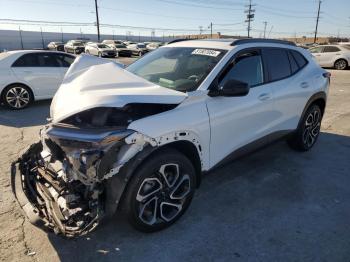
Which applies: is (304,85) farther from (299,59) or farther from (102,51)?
(102,51)

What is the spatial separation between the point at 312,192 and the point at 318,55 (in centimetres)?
1938

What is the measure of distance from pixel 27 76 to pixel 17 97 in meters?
0.61

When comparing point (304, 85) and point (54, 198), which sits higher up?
point (304, 85)

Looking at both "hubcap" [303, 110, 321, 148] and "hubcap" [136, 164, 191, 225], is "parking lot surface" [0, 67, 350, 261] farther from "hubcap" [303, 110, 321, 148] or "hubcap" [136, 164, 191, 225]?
"hubcap" [303, 110, 321, 148]

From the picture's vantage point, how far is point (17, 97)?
337 inches

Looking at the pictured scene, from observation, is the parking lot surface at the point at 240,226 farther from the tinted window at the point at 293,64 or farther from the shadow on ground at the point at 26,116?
the shadow on ground at the point at 26,116

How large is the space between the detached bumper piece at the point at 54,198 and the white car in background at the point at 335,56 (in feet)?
69.2

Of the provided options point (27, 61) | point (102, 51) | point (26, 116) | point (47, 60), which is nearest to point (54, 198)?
point (26, 116)

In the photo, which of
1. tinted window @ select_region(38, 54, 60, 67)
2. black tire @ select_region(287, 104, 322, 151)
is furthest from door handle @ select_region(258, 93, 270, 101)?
tinted window @ select_region(38, 54, 60, 67)

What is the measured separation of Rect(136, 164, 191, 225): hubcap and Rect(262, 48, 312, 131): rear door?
181cm

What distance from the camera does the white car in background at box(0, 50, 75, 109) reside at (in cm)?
845

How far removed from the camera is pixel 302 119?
16.8 ft

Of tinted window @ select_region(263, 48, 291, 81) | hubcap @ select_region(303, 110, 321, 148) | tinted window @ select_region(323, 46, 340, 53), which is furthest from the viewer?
tinted window @ select_region(323, 46, 340, 53)

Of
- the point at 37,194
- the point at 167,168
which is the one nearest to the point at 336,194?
the point at 167,168
